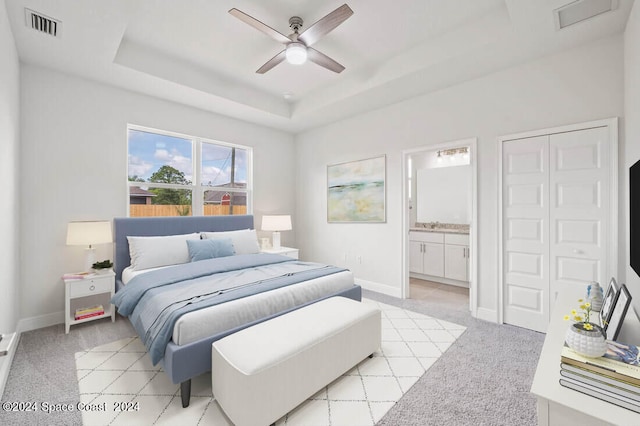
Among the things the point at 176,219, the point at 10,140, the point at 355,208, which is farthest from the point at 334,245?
the point at 10,140

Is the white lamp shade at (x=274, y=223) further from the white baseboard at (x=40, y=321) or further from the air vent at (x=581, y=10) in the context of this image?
the air vent at (x=581, y=10)

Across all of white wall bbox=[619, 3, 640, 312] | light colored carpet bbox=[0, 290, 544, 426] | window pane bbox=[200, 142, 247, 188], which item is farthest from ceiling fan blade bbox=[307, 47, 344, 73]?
light colored carpet bbox=[0, 290, 544, 426]

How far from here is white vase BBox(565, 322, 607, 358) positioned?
119cm

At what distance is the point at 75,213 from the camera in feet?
10.4

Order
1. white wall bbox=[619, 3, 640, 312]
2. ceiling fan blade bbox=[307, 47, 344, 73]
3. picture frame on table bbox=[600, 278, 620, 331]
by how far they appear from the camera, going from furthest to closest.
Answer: ceiling fan blade bbox=[307, 47, 344, 73] < white wall bbox=[619, 3, 640, 312] < picture frame on table bbox=[600, 278, 620, 331]

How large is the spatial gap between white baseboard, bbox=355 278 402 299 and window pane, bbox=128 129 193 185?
312 centimetres

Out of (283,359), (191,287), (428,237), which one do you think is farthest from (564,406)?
(428,237)

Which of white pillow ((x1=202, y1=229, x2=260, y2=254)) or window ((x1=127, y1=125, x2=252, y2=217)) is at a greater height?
window ((x1=127, y1=125, x2=252, y2=217))

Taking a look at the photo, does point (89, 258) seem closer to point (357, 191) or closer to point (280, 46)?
point (280, 46)

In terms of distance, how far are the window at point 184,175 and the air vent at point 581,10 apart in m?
4.15

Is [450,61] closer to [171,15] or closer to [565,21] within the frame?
[565,21]

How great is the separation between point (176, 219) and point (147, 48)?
2034 millimetres

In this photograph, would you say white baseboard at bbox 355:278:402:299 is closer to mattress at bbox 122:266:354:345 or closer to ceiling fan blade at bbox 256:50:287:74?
mattress at bbox 122:266:354:345

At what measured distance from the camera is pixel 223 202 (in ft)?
15.0
